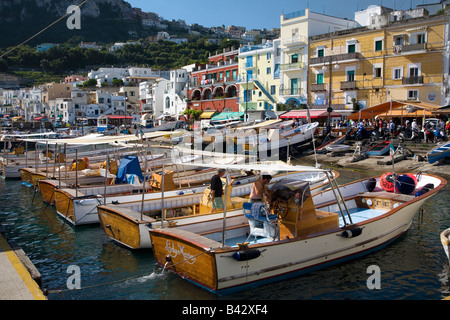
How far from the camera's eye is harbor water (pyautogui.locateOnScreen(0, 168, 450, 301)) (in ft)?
27.4

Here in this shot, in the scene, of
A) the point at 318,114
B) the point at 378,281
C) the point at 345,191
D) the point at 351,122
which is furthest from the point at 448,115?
the point at 378,281

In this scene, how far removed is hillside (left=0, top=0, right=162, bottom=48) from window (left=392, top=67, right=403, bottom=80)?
470 ft

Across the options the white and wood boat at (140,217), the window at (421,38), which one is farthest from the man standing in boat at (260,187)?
the window at (421,38)

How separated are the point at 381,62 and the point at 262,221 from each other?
3334 centimetres

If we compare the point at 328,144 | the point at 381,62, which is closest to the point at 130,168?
the point at 328,144

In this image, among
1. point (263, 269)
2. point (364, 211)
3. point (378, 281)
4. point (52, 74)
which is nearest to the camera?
point (263, 269)

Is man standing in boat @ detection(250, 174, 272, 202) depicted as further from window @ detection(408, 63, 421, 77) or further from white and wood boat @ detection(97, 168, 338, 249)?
window @ detection(408, 63, 421, 77)

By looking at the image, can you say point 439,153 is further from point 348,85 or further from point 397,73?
point 348,85

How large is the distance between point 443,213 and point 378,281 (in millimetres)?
7237

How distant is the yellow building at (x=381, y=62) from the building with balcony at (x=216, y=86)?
17.0m

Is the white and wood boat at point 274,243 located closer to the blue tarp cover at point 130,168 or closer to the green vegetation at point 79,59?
the blue tarp cover at point 130,168

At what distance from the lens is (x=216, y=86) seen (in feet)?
202

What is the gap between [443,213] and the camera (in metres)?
14.5
